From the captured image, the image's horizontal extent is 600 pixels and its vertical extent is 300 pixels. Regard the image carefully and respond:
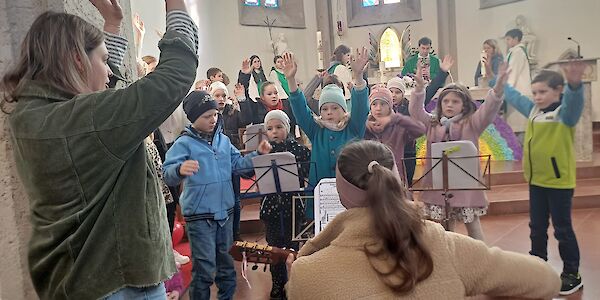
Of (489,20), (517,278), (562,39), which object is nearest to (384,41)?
(489,20)

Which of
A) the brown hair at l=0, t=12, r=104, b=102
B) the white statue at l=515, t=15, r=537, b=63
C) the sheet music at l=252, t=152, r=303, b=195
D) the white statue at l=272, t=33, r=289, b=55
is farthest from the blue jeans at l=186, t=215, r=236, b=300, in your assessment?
the white statue at l=272, t=33, r=289, b=55

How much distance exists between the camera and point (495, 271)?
4.21 ft

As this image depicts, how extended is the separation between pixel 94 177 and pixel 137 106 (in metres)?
0.19

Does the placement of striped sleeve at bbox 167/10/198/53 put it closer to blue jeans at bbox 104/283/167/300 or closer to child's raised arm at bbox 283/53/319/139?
blue jeans at bbox 104/283/167/300

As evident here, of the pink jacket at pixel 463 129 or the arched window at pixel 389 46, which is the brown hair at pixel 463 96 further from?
the arched window at pixel 389 46

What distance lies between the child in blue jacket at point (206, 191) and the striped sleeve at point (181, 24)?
161 cm

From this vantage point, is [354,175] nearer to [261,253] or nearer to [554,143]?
[261,253]

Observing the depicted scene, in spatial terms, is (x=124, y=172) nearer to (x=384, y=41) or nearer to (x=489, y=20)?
(x=489, y=20)

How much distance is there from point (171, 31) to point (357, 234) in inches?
27.1

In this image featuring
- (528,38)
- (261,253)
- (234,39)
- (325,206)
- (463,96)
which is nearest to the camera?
(261,253)

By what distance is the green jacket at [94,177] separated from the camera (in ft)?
3.48

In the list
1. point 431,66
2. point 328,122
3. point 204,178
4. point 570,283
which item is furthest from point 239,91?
point 570,283

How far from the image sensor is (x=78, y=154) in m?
1.07

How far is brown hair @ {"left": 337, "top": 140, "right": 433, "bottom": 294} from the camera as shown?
1206 millimetres
